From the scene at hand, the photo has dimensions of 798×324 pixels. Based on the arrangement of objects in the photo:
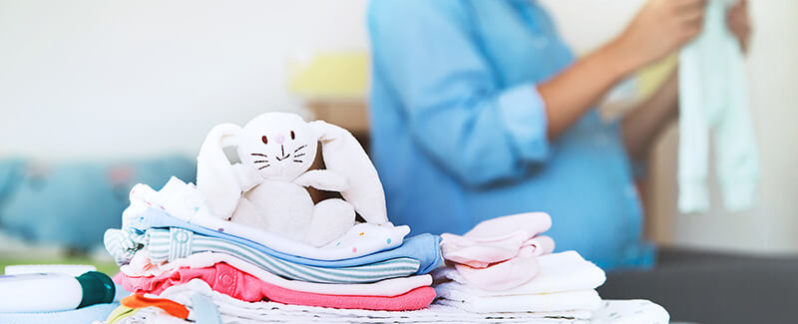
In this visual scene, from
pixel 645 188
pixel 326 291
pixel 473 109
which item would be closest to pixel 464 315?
pixel 326 291

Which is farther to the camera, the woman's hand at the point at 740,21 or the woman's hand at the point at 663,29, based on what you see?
the woman's hand at the point at 740,21

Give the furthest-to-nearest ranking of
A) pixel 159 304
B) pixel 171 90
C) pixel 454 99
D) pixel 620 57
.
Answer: pixel 171 90 < pixel 620 57 < pixel 454 99 < pixel 159 304

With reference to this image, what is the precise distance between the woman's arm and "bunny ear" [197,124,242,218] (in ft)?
2.17

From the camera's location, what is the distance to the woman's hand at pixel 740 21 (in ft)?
4.29

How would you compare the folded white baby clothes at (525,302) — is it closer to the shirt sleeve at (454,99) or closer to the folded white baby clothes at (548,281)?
the folded white baby clothes at (548,281)

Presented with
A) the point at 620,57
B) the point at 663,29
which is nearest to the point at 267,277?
the point at 620,57

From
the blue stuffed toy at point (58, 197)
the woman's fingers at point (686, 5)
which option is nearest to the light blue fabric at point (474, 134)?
the woman's fingers at point (686, 5)

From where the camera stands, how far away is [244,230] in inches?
17.7

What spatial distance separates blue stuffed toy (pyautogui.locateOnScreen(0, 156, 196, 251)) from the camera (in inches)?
59.9

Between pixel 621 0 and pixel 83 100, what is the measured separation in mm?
1078

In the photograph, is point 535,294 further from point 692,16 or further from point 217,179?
point 692,16

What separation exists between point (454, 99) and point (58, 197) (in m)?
0.95

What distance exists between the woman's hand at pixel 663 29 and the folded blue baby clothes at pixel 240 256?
83cm

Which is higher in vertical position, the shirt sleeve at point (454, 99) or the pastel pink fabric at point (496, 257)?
the shirt sleeve at point (454, 99)
